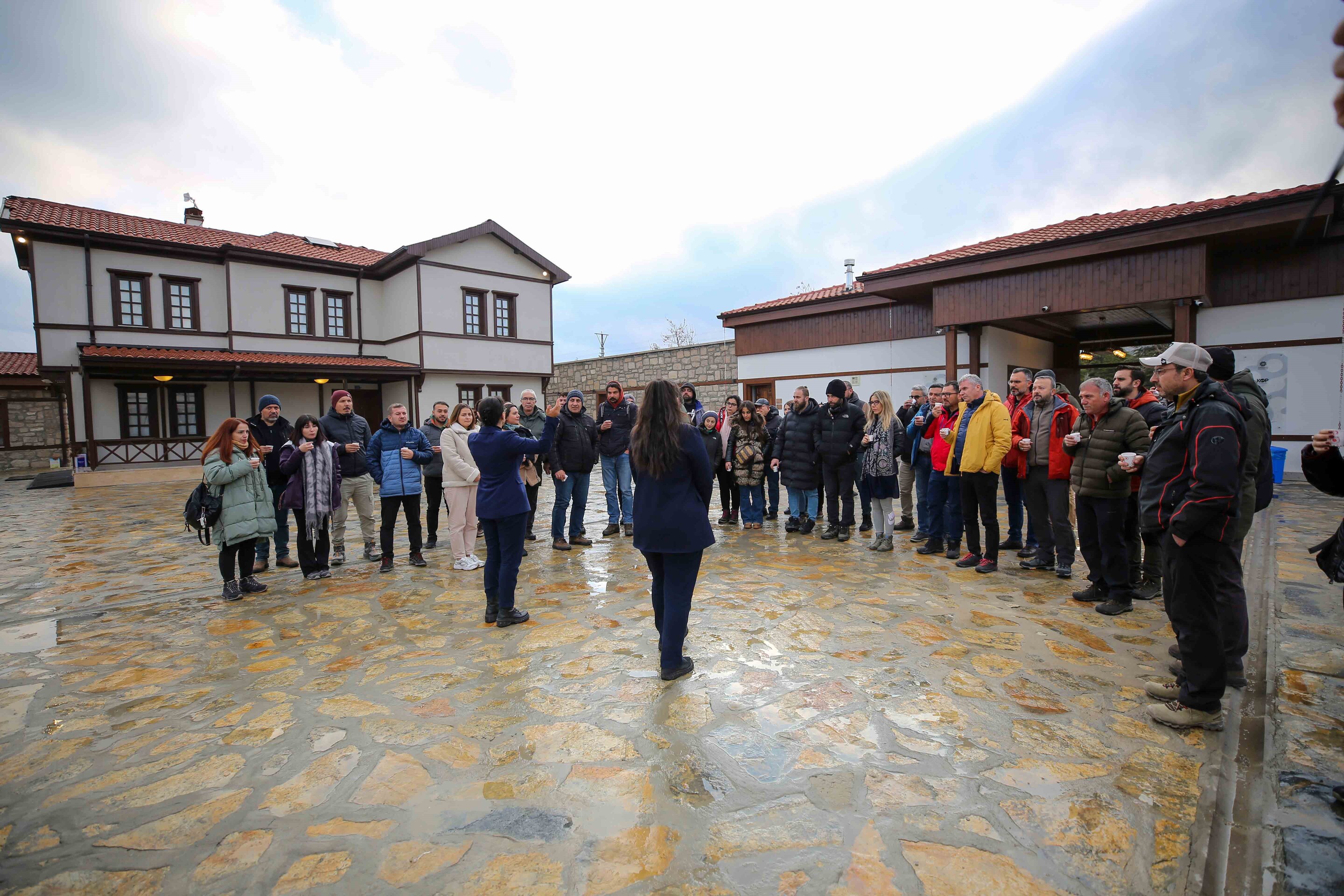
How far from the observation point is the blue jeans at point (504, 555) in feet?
14.9

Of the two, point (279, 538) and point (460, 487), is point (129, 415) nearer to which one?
point (279, 538)

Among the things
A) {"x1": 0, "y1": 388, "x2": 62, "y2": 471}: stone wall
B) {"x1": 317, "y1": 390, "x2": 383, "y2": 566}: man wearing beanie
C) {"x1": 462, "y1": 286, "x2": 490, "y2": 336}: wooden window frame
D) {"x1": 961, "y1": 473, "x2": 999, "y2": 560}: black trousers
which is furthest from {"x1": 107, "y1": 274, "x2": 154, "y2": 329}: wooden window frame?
{"x1": 961, "y1": 473, "x2": 999, "y2": 560}: black trousers

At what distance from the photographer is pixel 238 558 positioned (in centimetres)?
557

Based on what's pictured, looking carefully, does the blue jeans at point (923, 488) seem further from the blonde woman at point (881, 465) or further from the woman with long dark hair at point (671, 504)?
the woman with long dark hair at point (671, 504)

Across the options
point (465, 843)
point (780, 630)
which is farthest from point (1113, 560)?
point (465, 843)

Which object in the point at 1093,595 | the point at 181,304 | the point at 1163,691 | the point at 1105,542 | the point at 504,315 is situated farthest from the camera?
the point at 504,315

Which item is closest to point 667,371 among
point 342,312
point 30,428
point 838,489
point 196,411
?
point 342,312

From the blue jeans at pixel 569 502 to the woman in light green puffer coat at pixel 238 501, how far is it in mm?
2793

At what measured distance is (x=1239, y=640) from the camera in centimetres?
325

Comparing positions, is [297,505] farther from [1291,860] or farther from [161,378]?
A: [161,378]

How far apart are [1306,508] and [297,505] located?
12.8m

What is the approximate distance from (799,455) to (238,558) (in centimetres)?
591

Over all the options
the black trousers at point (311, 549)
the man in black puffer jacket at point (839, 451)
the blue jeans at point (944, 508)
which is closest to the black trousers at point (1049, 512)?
the blue jeans at point (944, 508)

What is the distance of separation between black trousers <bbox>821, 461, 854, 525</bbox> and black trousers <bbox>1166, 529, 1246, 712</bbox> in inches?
162
